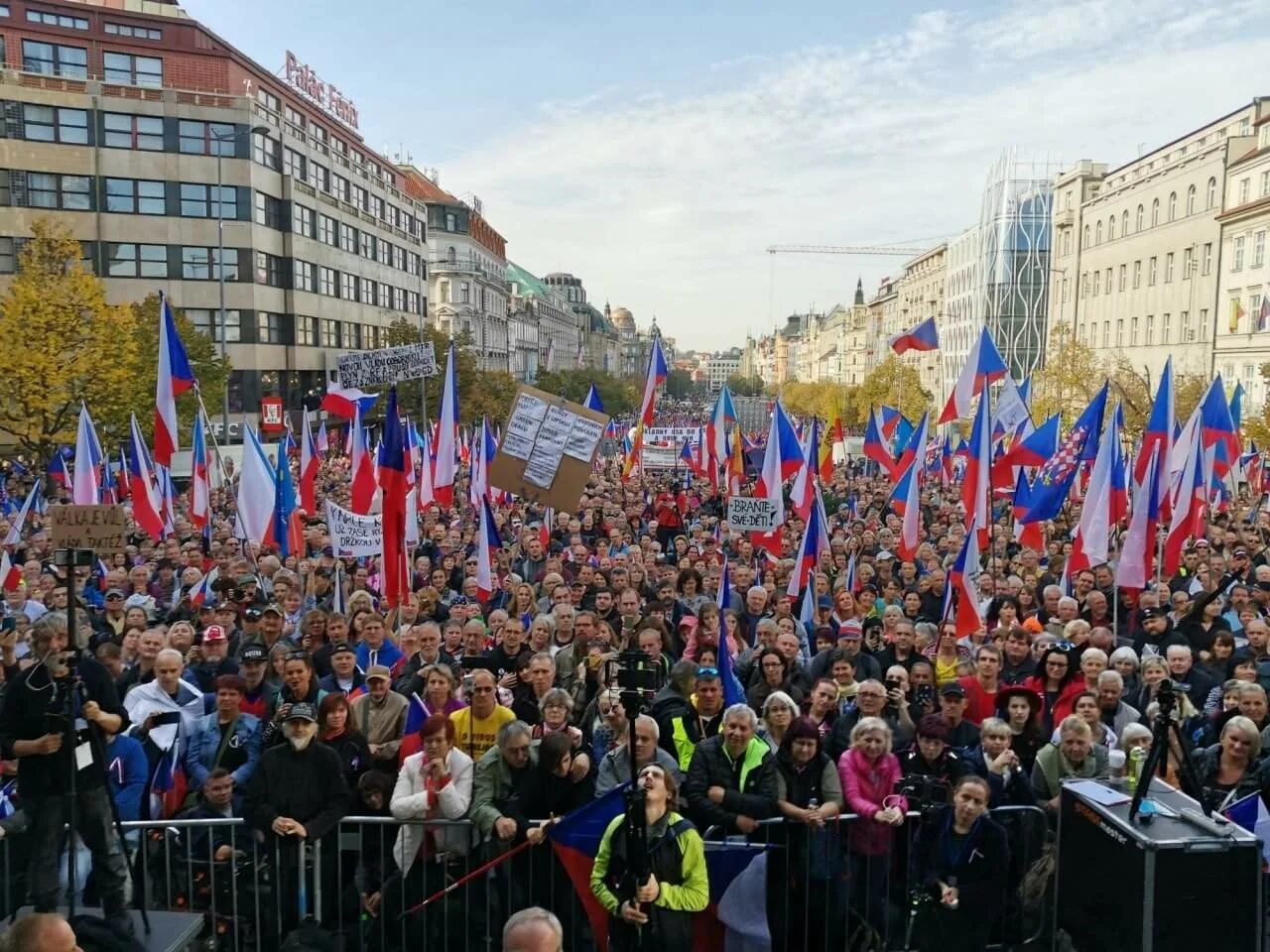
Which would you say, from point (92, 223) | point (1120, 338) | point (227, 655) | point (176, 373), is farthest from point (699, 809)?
point (1120, 338)

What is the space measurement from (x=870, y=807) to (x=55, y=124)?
145 feet

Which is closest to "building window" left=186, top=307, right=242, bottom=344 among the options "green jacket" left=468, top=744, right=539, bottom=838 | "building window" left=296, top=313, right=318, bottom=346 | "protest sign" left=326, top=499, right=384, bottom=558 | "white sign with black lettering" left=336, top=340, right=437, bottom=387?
"building window" left=296, top=313, right=318, bottom=346

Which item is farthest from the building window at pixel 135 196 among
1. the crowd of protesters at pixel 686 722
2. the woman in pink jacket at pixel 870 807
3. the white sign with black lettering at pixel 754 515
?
the woman in pink jacket at pixel 870 807

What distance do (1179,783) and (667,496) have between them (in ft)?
51.7

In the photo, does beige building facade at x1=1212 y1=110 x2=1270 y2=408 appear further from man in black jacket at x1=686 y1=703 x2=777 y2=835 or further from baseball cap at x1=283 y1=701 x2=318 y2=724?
baseball cap at x1=283 y1=701 x2=318 y2=724

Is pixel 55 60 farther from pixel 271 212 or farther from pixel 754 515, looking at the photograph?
pixel 754 515

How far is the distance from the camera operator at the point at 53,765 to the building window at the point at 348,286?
49.8 meters

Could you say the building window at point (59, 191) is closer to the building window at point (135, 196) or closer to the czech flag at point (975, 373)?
the building window at point (135, 196)

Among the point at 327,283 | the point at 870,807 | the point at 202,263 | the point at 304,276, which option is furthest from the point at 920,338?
the point at 327,283

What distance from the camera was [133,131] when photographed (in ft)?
132

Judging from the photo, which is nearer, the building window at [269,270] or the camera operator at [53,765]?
the camera operator at [53,765]

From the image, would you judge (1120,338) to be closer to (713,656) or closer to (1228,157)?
(1228,157)

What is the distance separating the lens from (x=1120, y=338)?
5612 cm

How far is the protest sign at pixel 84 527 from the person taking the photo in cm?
494
